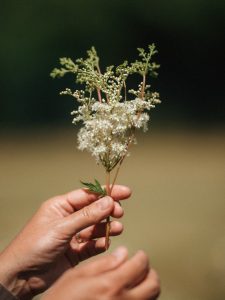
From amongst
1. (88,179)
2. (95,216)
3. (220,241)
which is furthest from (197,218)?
(95,216)

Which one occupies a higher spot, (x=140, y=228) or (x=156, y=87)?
(x=156, y=87)

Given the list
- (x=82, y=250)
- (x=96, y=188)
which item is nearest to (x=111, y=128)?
(x=96, y=188)

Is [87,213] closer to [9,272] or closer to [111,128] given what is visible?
[111,128]

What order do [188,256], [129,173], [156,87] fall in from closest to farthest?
1. [188,256]
2. [129,173]
3. [156,87]

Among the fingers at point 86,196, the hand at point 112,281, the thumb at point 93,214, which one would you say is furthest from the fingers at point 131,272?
the fingers at point 86,196

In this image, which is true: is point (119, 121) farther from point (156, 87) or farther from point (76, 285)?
point (156, 87)
